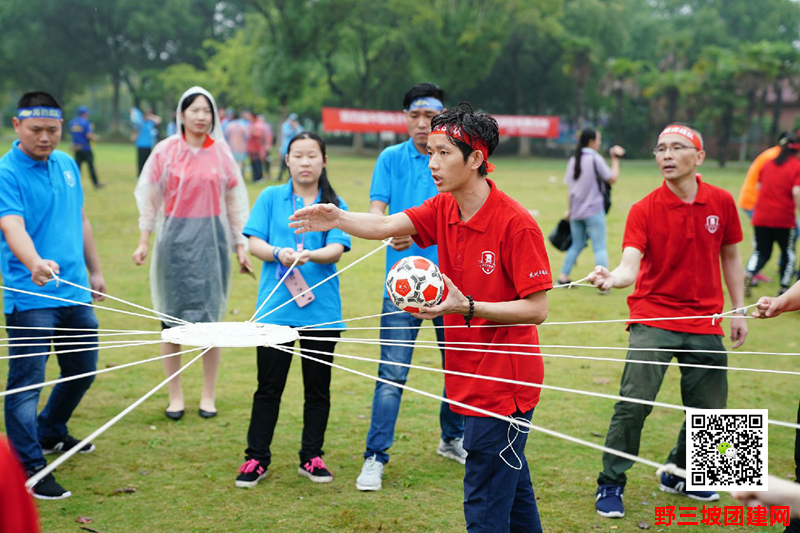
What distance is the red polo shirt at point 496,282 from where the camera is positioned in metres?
3.26

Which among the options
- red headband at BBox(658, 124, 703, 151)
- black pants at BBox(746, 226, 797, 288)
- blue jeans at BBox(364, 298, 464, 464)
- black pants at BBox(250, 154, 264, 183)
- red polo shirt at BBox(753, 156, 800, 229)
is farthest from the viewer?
black pants at BBox(250, 154, 264, 183)

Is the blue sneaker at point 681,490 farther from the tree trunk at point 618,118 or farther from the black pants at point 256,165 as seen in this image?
the tree trunk at point 618,118

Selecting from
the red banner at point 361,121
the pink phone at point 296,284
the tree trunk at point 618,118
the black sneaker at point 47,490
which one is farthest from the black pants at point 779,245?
the tree trunk at point 618,118

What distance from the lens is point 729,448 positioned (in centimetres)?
366

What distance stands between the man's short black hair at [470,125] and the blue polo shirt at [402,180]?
152cm

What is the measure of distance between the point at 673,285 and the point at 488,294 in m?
1.61

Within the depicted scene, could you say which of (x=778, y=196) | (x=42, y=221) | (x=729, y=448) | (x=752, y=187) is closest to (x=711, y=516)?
(x=729, y=448)

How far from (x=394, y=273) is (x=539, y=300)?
62 cm

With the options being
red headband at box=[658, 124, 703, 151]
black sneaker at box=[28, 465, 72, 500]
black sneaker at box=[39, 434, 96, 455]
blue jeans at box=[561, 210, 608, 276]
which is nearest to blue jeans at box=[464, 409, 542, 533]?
red headband at box=[658, 124, 703, 151]

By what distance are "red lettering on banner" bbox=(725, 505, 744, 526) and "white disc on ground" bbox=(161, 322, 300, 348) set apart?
8.82 feet

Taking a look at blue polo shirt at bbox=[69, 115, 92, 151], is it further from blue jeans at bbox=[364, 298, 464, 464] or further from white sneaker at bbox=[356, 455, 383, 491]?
white sneaker at bbox=[356, 455, 383, 491]

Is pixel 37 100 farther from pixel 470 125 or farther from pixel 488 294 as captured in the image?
pixel 488 294

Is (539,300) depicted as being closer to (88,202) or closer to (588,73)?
(88,202)

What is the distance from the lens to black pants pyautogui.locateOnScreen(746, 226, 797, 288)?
1012 cm
